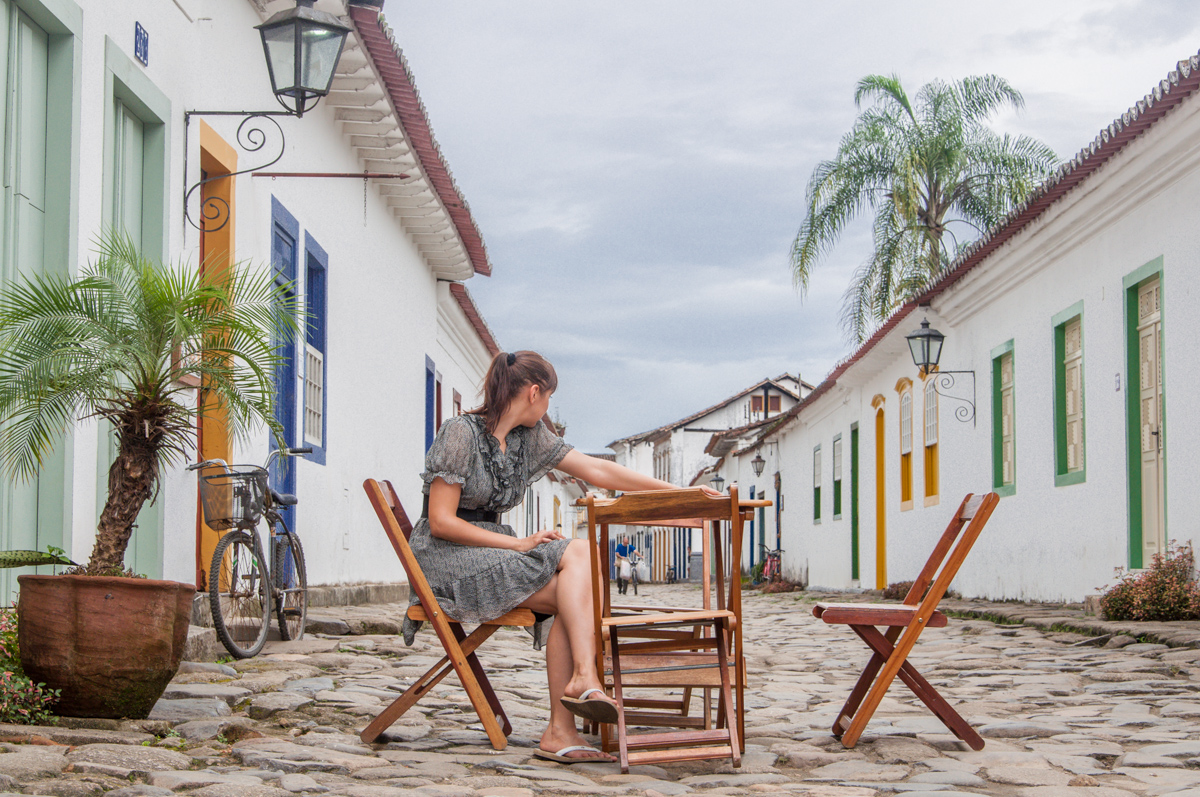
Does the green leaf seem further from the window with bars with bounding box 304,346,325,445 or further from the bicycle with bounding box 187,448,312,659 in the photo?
the window with bars with bounding box 304,346,325,445

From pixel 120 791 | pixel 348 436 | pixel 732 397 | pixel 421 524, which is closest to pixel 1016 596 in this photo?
pixel 348 436

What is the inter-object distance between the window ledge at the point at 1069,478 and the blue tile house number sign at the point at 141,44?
7.89 metres

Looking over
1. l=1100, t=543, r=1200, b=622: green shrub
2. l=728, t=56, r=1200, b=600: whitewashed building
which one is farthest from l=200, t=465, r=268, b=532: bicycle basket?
l=728, t=56, r=1200, b=600: whitewashed building

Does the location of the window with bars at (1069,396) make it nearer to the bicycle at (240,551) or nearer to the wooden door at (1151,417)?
the wooden door at (1151,417)

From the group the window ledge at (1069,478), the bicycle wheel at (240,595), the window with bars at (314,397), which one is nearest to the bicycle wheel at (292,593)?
the bicycle wheel at (240,595)

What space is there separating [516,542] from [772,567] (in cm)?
2320

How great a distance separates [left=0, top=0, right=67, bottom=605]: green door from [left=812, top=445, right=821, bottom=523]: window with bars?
18.9 metres

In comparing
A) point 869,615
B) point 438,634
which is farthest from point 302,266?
point 869,615

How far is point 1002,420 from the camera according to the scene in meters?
13.1

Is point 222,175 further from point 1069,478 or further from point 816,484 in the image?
point 816,484

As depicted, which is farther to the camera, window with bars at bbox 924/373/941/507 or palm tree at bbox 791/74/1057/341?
palm tree at bbox 791/74/1057/341

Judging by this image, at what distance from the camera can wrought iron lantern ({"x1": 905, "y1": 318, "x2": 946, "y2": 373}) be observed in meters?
13.5

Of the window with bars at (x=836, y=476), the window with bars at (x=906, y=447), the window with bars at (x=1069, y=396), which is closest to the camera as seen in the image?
the window with bars at (x=1069, y=396)

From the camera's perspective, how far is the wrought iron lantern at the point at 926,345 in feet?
44.4
